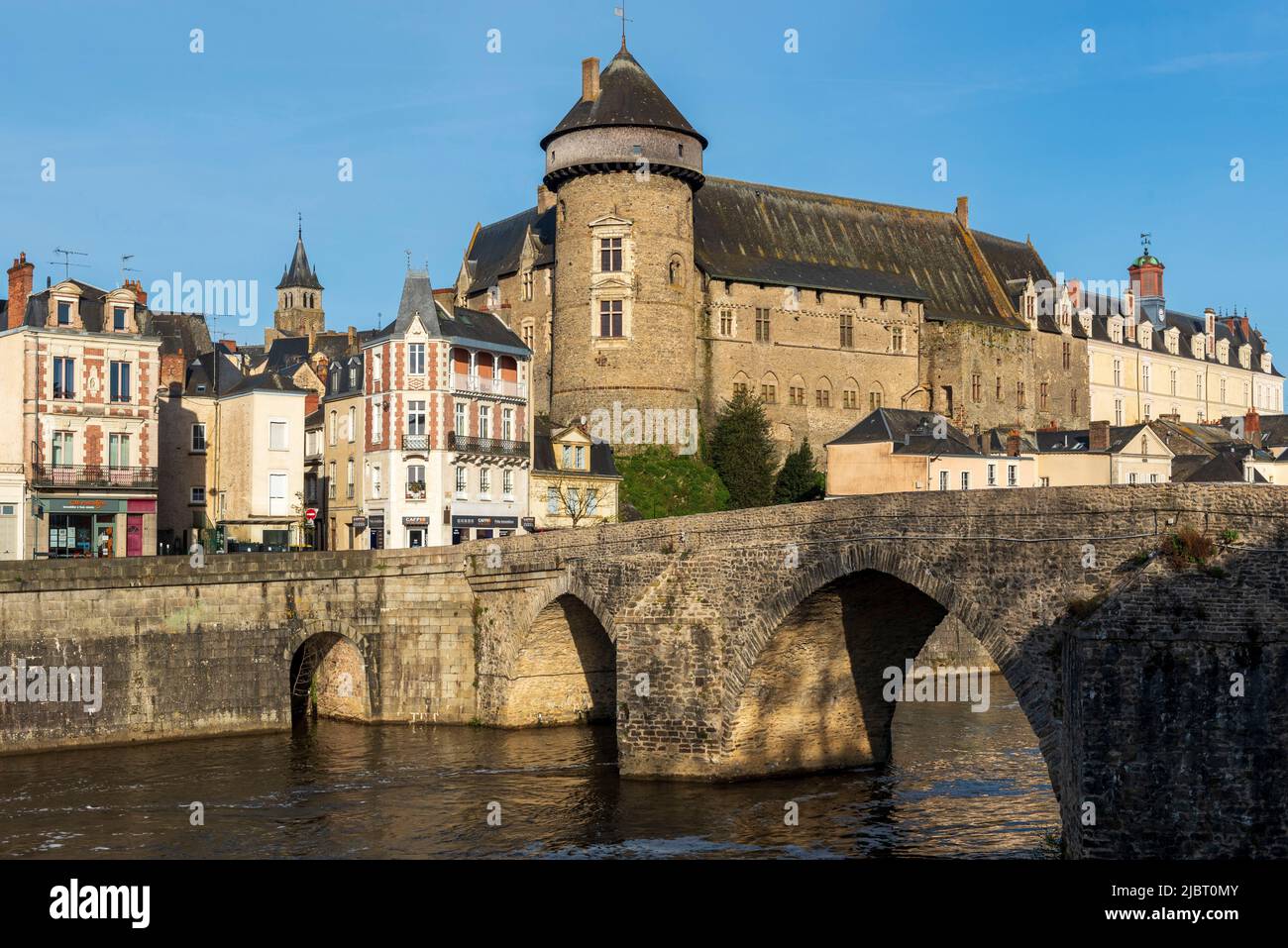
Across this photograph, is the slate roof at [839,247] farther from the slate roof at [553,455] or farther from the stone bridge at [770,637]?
the stone bridge at [770,637]

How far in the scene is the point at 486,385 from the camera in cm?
5516

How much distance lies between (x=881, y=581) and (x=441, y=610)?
15422mm

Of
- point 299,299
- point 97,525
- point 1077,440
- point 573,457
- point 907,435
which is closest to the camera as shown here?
point 97,525

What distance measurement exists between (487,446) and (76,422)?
14.2 meters

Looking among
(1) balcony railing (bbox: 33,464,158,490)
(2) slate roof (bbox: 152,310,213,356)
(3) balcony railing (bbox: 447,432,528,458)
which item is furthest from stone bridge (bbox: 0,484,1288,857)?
(2) slate roof (bbox: 152,310,213,356)

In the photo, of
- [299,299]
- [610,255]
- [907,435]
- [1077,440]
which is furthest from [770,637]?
[299,299]

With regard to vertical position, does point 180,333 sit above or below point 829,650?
above

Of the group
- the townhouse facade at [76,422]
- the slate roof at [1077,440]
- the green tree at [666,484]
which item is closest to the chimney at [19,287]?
the townhouse facade at [76,422]

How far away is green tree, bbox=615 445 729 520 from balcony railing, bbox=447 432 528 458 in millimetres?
7621

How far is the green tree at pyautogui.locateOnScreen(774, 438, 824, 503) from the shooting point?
6869cm

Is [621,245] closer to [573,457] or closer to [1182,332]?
[573,457]

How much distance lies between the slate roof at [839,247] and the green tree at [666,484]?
1047cm
